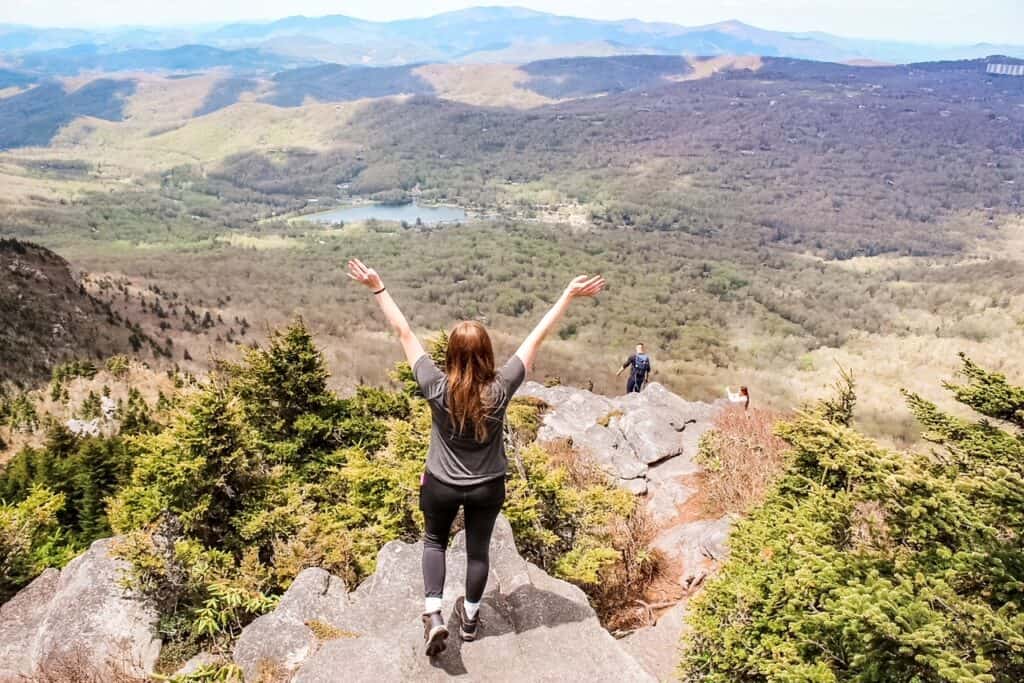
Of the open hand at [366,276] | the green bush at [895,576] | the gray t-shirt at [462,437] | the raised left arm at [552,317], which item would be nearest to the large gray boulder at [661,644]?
the green bush at [895,576]

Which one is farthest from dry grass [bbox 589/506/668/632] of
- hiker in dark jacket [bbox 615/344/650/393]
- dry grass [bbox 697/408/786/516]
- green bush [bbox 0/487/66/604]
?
green bush [bbox 0/487/66/604]

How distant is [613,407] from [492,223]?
184 metres

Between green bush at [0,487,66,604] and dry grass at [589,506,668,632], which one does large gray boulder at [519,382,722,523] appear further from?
green bush at [0,487,66,604]

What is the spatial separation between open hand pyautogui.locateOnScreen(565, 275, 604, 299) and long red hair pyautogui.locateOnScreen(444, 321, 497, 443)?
37.1 inches

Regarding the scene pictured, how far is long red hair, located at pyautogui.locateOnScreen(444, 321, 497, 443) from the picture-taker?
398 cm

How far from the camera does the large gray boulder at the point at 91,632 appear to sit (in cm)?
677

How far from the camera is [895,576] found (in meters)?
4.88

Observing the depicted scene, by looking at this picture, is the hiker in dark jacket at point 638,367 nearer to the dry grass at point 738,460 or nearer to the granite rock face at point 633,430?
the granite rock face at point 633,430

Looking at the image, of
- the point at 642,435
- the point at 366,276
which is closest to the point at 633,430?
→ the point at 642,435

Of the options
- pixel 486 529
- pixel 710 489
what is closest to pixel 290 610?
pixel 486 529

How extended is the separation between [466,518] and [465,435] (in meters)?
0.73

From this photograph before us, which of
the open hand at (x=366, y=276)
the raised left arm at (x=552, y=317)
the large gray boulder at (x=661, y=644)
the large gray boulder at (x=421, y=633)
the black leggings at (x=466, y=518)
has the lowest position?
the large gray boulder at (x=661, y=644)

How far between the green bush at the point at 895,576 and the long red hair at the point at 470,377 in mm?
2925

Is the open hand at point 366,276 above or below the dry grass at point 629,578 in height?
above
